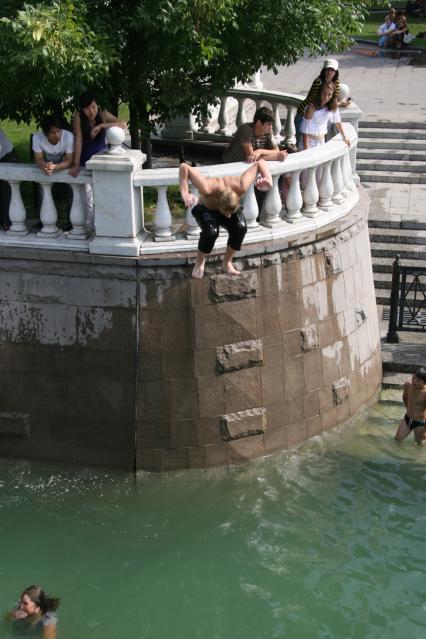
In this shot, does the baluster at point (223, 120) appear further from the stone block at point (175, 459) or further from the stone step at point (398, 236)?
the stone block at point (175, 459)

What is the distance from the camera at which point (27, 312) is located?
32.5ft

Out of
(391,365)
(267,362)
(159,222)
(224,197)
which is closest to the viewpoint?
(224,197)

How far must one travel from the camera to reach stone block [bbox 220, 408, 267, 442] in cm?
1017

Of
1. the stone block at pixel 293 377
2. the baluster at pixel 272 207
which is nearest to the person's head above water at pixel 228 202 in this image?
the baluster at pixel 272 207

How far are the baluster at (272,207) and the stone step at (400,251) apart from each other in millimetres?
3824

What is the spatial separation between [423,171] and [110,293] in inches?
299

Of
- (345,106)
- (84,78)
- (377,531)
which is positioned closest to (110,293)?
(84,78)

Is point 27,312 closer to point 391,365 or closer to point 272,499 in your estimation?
point 272,499

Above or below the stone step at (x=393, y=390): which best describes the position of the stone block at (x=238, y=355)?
above

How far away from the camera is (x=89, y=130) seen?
1002cm

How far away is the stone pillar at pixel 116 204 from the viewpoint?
914 cm

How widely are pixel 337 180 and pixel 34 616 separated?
5483mm

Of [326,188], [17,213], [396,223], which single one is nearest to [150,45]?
[17,213]

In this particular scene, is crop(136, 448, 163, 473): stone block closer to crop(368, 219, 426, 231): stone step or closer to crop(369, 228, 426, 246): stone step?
crop(369, 228, 426, 246): stone step
